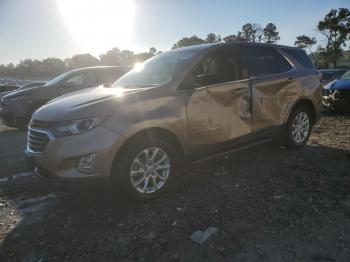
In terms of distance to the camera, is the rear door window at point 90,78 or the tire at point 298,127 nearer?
the tire at point 298,127

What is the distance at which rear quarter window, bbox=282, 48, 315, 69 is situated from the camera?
19.0ft

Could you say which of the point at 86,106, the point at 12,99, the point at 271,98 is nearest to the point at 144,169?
the point at 86,106

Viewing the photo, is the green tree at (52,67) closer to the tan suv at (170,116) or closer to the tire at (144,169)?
the tan suv at (170,116)

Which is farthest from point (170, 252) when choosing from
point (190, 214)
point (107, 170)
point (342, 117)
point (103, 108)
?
point (342, 117)

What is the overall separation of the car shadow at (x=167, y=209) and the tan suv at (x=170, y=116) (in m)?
0.35

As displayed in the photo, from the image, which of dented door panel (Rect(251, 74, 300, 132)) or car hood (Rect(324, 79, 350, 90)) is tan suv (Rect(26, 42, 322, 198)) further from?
car hood (Rect(324, 79, 350, 90))

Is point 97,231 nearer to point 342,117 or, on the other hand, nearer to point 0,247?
point 0,247

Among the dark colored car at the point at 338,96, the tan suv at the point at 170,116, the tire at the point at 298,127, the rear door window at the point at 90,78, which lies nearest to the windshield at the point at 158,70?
the tan suv at the point at 170,116

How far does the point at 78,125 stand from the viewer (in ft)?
11.6

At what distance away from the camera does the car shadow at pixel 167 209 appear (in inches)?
126

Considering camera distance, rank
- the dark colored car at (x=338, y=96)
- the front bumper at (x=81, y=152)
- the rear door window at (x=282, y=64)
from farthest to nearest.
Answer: the dark colored car at (x=338, y=96) < the rear door window at (x=282, y=64) < the front bumper at (x=81, y=152)

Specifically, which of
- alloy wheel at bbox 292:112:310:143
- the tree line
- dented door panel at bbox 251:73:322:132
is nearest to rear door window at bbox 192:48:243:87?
dented door panel at bbox 251:73:322:132

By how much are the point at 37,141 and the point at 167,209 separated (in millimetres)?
1634

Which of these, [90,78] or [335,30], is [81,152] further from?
[335,30]
